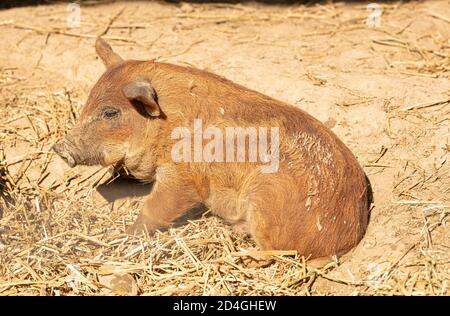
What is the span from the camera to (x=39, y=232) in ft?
19.9

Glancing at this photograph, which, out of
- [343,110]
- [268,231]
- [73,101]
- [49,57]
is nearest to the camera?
[268,231]

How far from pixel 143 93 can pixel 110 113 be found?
0.44 m

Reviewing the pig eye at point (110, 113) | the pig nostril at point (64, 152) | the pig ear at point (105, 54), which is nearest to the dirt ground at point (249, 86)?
the pig nostril at point (64, 152)

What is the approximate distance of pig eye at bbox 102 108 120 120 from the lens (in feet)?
18.6

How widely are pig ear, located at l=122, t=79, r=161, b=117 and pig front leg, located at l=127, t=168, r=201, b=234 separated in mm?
541

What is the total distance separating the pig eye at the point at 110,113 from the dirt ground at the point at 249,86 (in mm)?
1006

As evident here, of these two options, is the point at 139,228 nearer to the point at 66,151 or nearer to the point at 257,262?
the point at 66,151

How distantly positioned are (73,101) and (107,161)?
174 centimetres

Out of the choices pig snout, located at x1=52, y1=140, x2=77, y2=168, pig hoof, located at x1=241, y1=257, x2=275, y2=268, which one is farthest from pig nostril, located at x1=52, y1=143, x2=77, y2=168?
pig hoof, located at x1=241, y1=257, x2=275, y2=268

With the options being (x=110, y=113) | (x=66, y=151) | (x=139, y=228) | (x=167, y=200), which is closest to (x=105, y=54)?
(x=110, y=113)

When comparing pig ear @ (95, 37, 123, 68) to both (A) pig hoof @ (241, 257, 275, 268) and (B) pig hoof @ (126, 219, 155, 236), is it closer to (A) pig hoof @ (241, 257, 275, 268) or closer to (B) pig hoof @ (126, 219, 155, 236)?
(B) pig hoof @ (126, 219, 155, 236)

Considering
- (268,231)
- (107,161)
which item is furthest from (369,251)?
(107,161)

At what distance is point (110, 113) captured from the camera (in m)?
5.69
